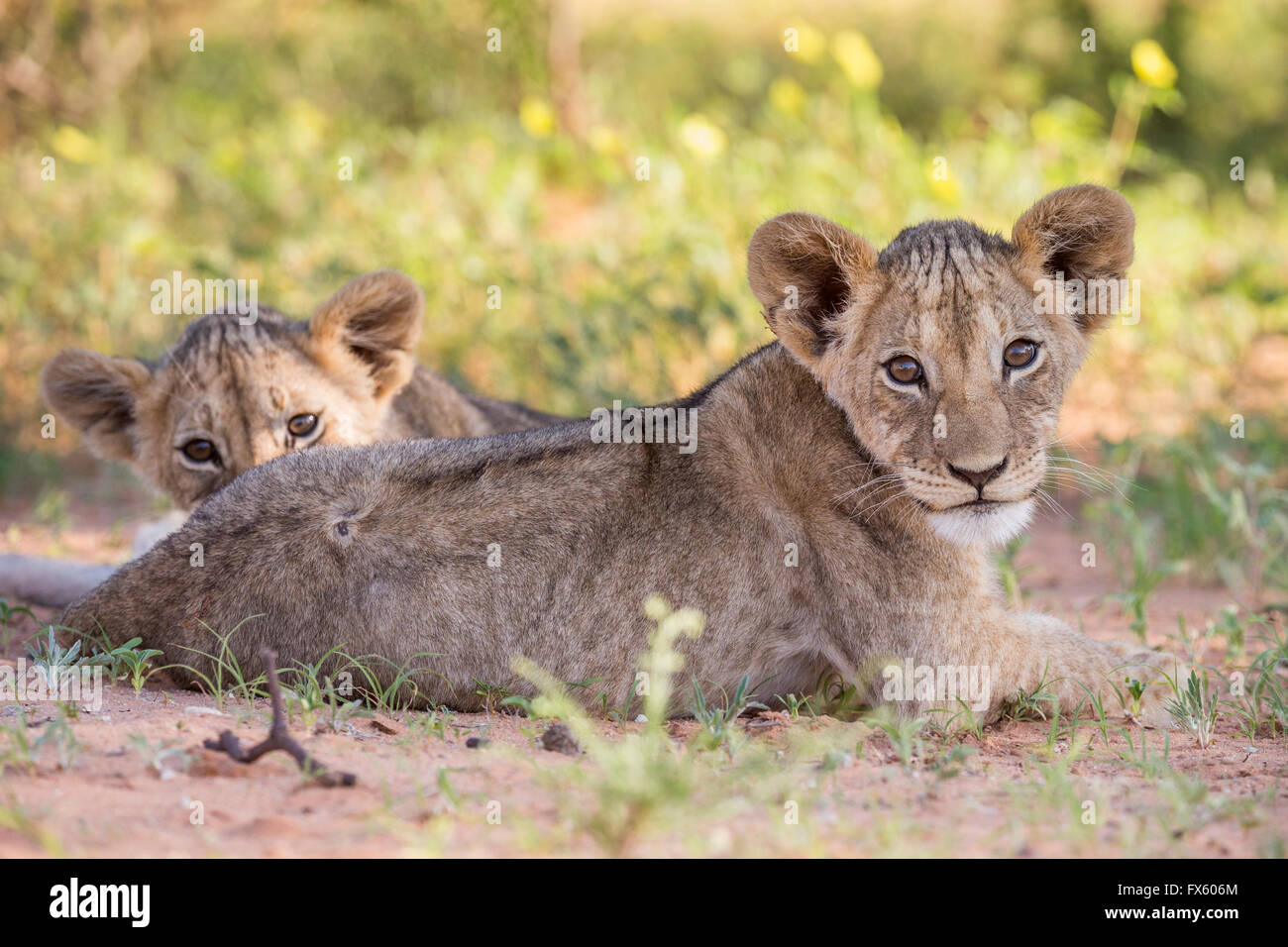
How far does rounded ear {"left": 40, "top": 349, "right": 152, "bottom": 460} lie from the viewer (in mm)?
6270

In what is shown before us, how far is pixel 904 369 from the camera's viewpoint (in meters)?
4.61

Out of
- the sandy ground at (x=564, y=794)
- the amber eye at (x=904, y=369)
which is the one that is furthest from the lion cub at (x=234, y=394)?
the amber eye at (x=904, y=369)

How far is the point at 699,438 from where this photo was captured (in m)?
4.93

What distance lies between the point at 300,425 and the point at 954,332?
299cm

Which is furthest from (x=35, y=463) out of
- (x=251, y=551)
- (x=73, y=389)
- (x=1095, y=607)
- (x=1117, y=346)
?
(x=1117, y=346)

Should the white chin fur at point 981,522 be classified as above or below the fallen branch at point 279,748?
above

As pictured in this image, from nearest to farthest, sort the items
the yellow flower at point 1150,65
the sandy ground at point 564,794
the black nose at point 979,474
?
the sandy ground at point 564,794
the black nose at point 979,474
the yellow flower at point 1150,65

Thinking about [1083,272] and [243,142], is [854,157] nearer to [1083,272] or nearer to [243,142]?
[243,142]

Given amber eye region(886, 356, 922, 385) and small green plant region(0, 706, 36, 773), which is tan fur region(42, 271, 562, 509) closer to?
small green plant region(0, 706, 36, 773)

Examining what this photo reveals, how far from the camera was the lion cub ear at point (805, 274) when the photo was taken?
4.80 metres

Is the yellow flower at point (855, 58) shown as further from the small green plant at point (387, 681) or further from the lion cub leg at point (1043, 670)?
the small green plant at point (387, 681)

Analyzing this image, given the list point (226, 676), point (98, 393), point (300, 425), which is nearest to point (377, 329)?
point (300, 425)

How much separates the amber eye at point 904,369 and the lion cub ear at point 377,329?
8.77ft

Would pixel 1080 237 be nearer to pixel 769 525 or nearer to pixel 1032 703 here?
pixel 769 525
